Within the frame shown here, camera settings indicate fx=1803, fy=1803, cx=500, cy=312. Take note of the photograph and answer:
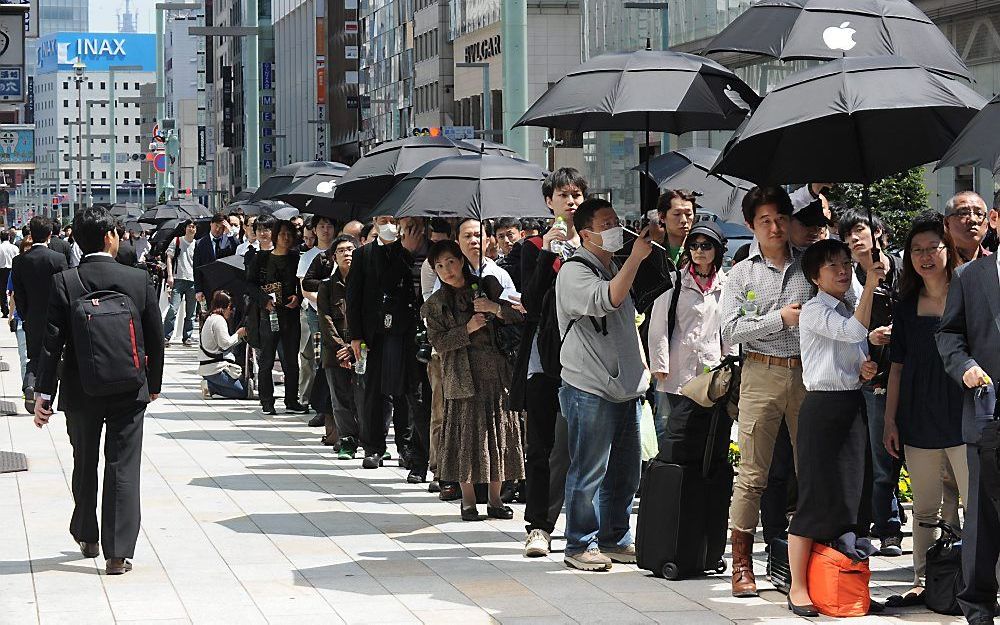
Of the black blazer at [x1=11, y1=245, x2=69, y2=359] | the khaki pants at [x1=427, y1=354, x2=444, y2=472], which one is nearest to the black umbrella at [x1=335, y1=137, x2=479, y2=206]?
the black blazer at [x1=11, y1=245, x2=69, y2=359]

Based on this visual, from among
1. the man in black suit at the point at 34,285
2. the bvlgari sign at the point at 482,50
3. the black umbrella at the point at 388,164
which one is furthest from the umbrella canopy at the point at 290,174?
the bvlgari sign at the point at 482,50

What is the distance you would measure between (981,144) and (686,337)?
120 inches

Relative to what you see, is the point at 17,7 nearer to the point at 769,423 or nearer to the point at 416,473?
the point at 416,473

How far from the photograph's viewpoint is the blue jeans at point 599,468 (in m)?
9.62

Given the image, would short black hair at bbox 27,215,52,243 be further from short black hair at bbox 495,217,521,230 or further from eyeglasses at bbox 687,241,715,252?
eyeglasses at bbox 687,241,715,252

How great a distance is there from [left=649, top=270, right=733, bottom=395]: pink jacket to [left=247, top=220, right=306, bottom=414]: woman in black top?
7980 millimetres

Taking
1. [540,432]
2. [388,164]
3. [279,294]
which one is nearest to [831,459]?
[540,432]

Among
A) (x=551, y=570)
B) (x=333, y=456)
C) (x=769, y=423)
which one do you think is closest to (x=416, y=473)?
(x=333, y=456)

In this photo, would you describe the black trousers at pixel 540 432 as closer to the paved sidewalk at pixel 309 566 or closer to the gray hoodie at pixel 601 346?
the paved sidewalk at pixel 309 566

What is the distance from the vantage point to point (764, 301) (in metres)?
8.76

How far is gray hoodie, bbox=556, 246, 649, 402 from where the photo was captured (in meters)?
9.52

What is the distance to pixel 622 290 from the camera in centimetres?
919

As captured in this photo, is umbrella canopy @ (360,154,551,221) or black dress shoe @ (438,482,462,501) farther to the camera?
black dress shoe @ (438,482,462,501)

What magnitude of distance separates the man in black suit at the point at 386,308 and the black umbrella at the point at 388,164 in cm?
180
